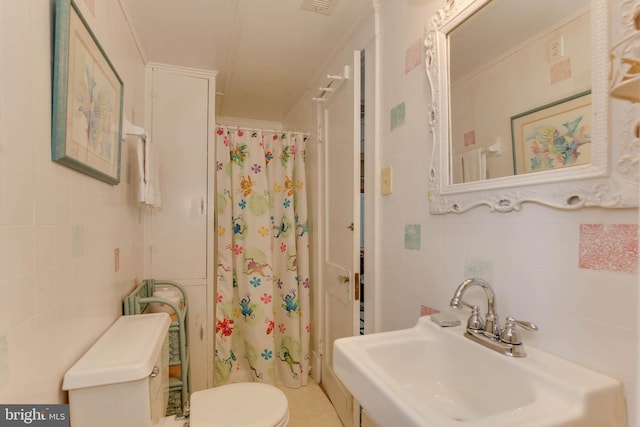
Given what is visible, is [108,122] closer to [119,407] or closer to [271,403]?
[119,407]

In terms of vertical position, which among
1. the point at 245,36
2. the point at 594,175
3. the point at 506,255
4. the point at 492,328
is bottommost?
the point at 492,328

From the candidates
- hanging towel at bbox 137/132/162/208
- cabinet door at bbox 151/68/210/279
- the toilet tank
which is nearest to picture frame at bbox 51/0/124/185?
hanging towel at bbox 137/132/162/208

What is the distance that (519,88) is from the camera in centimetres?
84

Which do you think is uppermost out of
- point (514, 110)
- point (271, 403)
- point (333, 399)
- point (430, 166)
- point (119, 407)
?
point (514, 110)

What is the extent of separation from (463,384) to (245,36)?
74.7 inches

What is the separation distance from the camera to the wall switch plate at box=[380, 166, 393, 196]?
4.48 feet

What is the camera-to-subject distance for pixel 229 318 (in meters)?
2.11

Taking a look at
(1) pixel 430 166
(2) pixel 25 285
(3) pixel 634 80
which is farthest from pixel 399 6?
(2) pixel 25 285

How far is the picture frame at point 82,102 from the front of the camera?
768 mm

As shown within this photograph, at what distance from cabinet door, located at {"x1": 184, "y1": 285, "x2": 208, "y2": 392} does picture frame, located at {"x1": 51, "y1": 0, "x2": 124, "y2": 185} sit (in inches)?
38.6

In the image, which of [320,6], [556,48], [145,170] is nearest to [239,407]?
[145,170]

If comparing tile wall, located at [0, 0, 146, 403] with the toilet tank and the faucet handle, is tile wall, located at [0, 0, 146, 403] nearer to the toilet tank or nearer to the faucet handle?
the toilet tank

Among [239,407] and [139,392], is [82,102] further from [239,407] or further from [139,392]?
[239,407]

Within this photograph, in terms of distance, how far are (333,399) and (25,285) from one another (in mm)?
1783
